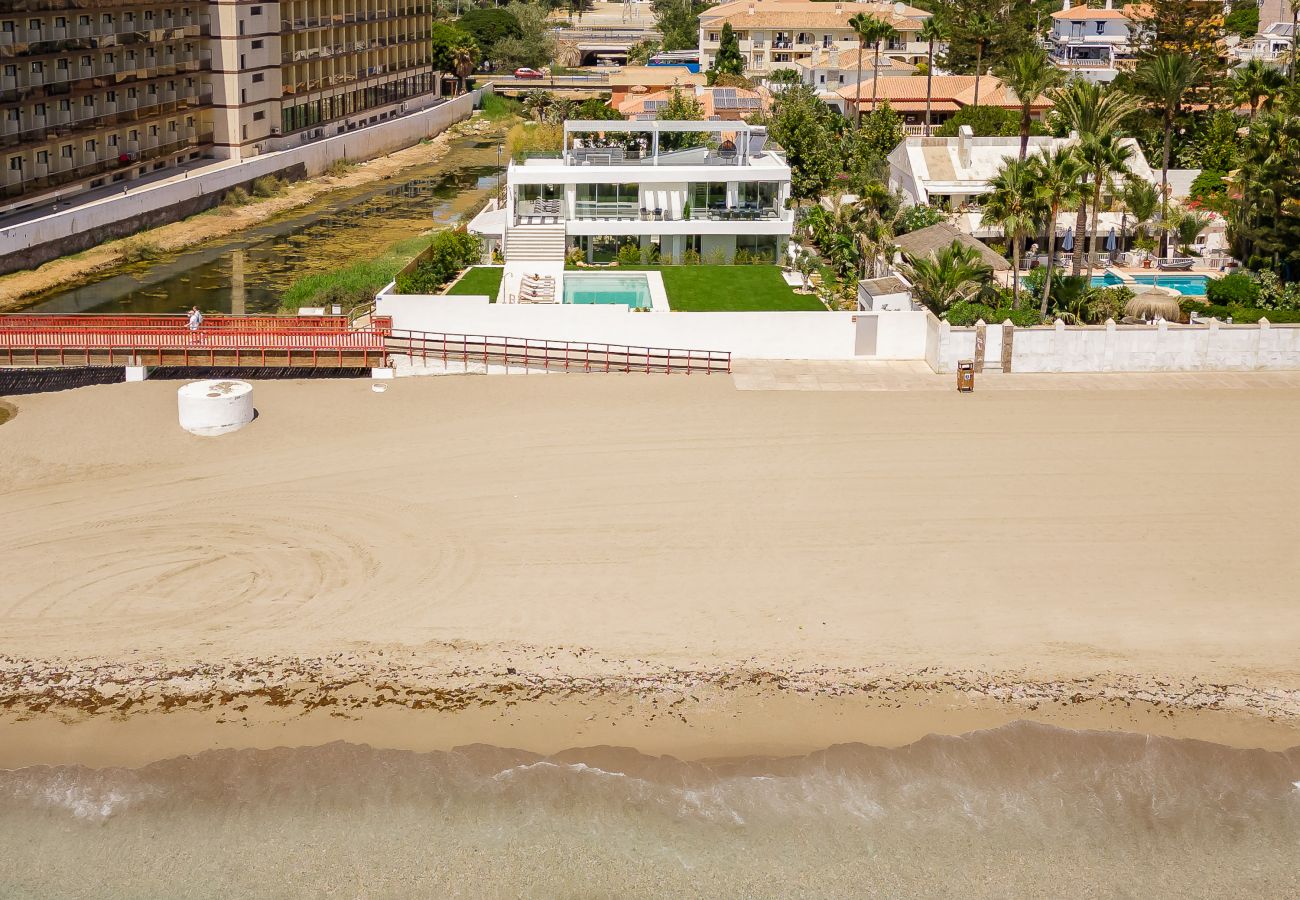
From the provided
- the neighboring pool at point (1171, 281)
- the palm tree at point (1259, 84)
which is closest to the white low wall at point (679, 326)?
the neighboring pool at point (1171, 281)

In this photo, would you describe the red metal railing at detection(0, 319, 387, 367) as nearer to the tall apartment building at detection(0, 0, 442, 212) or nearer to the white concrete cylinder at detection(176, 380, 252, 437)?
the white concrete cylinder at detection(176, 380, 252, 437)

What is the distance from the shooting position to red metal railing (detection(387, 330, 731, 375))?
43844mm

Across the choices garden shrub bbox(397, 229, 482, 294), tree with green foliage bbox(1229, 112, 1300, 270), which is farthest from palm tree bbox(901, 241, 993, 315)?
garden shrub bbox(397, 229, 482, 294)

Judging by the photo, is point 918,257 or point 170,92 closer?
point 918,257

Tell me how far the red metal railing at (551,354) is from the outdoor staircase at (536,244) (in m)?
9.66

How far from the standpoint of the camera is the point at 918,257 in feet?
170

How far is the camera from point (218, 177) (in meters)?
76.6

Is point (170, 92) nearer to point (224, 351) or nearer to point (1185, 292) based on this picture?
point (224, 351)

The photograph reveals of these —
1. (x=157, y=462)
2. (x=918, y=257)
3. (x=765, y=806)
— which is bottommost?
(x=765, y=806)

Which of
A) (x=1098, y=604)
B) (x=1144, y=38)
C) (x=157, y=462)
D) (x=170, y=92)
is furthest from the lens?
(x=1144, y=38)

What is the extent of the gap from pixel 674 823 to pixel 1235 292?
34.4 m

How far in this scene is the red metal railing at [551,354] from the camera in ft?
144

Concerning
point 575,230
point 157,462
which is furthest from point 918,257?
point 157,462

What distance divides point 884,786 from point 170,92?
65668 millimetres
